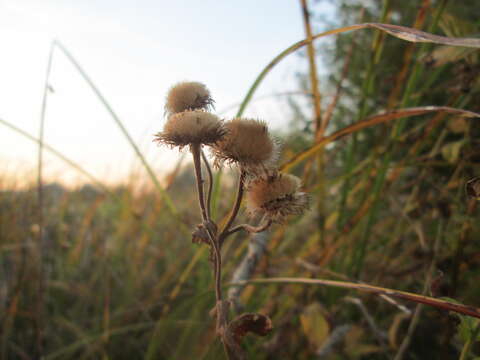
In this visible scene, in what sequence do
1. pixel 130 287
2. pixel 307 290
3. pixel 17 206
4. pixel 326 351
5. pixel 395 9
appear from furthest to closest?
pixel 395 9
pixel 17 206
pixel 130 287
pixel 307 290
pixel 326 351

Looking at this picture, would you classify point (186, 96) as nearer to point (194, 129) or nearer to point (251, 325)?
point (194, 129)

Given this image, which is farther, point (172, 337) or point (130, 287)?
point (130, 287)

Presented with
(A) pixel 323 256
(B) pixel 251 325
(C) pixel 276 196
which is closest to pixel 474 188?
(C) pixel 276 196

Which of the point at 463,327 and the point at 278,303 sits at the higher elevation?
the point at 463,327

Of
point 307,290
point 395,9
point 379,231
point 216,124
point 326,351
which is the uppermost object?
point 395,9

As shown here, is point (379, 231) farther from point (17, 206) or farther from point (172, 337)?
point (17, 206)

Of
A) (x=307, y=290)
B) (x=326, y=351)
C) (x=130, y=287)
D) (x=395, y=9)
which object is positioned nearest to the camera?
(x=326, y=351)

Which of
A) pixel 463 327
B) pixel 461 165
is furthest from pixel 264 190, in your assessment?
pixel 461 165
